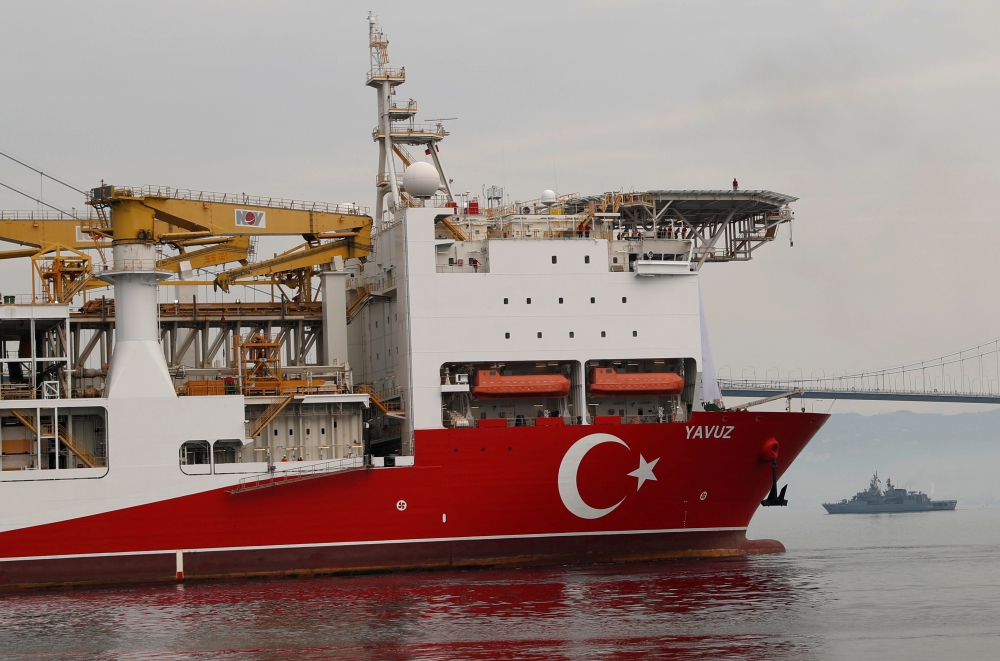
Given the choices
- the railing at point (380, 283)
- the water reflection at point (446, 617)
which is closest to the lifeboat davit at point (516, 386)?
the railing at point (380, 283)

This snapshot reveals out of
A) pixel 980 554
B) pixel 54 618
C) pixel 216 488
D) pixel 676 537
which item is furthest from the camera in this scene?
pixel 980 554

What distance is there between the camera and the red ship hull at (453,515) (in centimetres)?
2673

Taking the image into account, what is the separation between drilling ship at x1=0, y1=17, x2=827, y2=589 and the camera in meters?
27.1

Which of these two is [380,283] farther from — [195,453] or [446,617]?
[446,617]

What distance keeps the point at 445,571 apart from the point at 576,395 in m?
5.09

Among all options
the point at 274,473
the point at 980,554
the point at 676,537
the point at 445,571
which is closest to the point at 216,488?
the point at 274,473

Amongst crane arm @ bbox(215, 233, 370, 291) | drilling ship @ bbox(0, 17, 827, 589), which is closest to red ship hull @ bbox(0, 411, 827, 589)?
drilling ship @ bbox(0, 17, 827, 589)

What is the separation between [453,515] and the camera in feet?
91.4

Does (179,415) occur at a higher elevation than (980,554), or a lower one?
higher

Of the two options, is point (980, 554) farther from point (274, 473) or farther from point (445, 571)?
point (274, 473)

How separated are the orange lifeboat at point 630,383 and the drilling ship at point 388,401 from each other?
0.24 feet

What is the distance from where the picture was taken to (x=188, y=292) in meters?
32.5

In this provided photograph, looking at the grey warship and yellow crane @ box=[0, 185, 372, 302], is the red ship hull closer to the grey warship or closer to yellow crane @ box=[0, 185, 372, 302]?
yellow crane @ box=[0, 185, 372, 302]

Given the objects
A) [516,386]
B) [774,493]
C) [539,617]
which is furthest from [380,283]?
[539,617]
